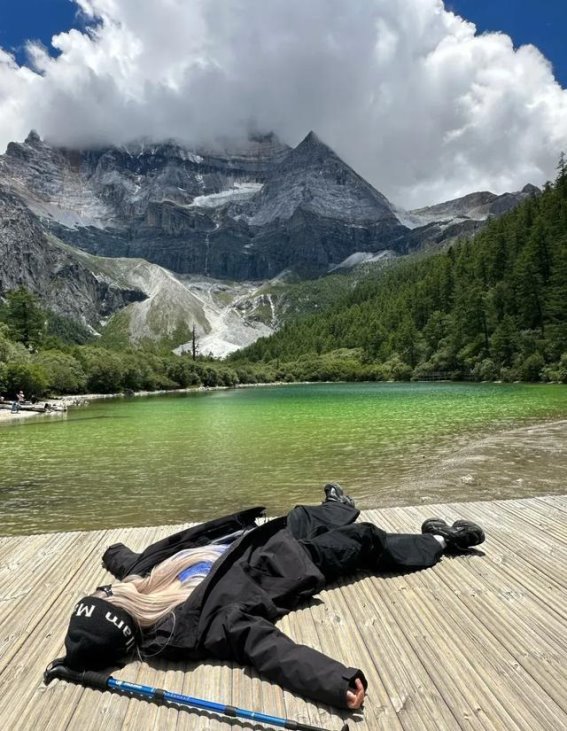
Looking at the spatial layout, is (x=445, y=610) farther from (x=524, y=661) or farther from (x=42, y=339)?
(x=42, y=339)

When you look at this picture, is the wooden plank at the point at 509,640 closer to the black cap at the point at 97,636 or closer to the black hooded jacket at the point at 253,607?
the black hooded jacket at the point at 253,607

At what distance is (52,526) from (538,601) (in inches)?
421

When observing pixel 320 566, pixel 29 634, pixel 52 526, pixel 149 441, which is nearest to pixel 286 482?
pixel 52 526

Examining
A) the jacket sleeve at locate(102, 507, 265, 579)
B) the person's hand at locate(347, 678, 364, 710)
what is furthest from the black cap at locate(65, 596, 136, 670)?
the person's hand at locate(347, 678, 364, 710)

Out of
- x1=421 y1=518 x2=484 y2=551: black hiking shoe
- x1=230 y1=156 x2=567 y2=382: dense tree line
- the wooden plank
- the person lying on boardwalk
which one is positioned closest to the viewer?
the wooden plank

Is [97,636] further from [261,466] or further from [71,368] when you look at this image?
[71,368]

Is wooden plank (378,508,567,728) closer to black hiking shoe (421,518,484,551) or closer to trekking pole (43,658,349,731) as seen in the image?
black hiking shoe (421,518,484,551)

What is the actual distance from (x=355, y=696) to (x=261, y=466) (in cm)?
1511

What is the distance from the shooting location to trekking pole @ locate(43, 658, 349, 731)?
11.0 ft

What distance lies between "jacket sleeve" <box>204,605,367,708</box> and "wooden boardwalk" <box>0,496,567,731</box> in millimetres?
120

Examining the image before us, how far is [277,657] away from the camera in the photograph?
388cm

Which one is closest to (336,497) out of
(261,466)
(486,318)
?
(261,466)

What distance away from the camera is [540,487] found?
1288 centimetres

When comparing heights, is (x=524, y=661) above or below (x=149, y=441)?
above
